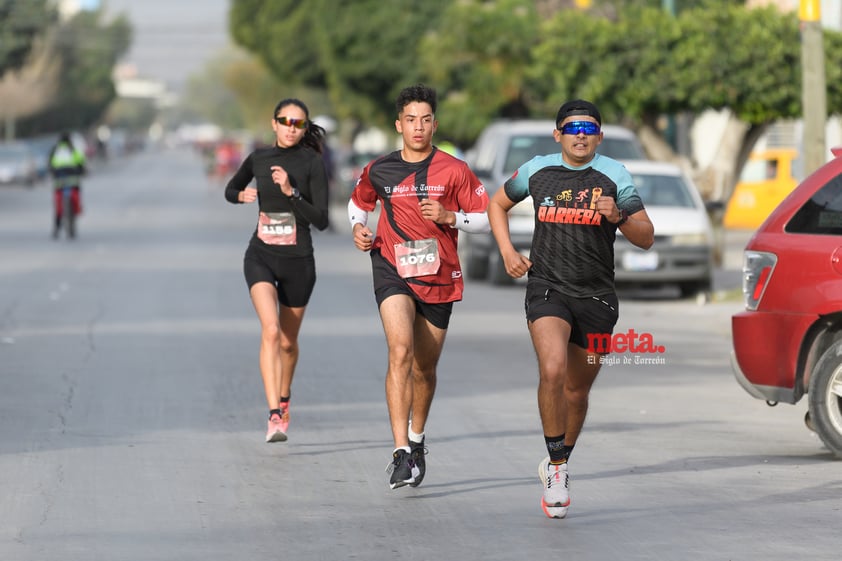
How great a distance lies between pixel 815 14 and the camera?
17.0m

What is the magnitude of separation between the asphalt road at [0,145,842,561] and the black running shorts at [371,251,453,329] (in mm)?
844

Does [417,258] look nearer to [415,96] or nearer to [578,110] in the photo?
[415,96]

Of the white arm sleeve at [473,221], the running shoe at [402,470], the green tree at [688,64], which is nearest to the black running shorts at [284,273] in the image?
the white arm sleeve at [473,221]

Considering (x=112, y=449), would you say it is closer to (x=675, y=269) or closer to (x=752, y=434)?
(x=752, y=434)

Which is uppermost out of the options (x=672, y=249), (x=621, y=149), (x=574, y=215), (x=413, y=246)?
(x=574, y=215)

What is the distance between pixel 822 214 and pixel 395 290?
259cm

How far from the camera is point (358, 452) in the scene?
1005 centimetres

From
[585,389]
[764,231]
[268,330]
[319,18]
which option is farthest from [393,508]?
[319,18]

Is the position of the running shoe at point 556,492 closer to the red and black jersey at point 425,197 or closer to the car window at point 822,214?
the red and black jersey at point 425,197

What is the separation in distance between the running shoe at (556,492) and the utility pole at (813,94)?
10.00 m

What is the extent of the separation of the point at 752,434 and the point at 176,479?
150 inches

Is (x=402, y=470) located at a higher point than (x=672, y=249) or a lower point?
higher

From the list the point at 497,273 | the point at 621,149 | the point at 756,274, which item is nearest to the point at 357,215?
the point at 756,274

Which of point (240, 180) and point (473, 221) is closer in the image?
point (473, 221)
